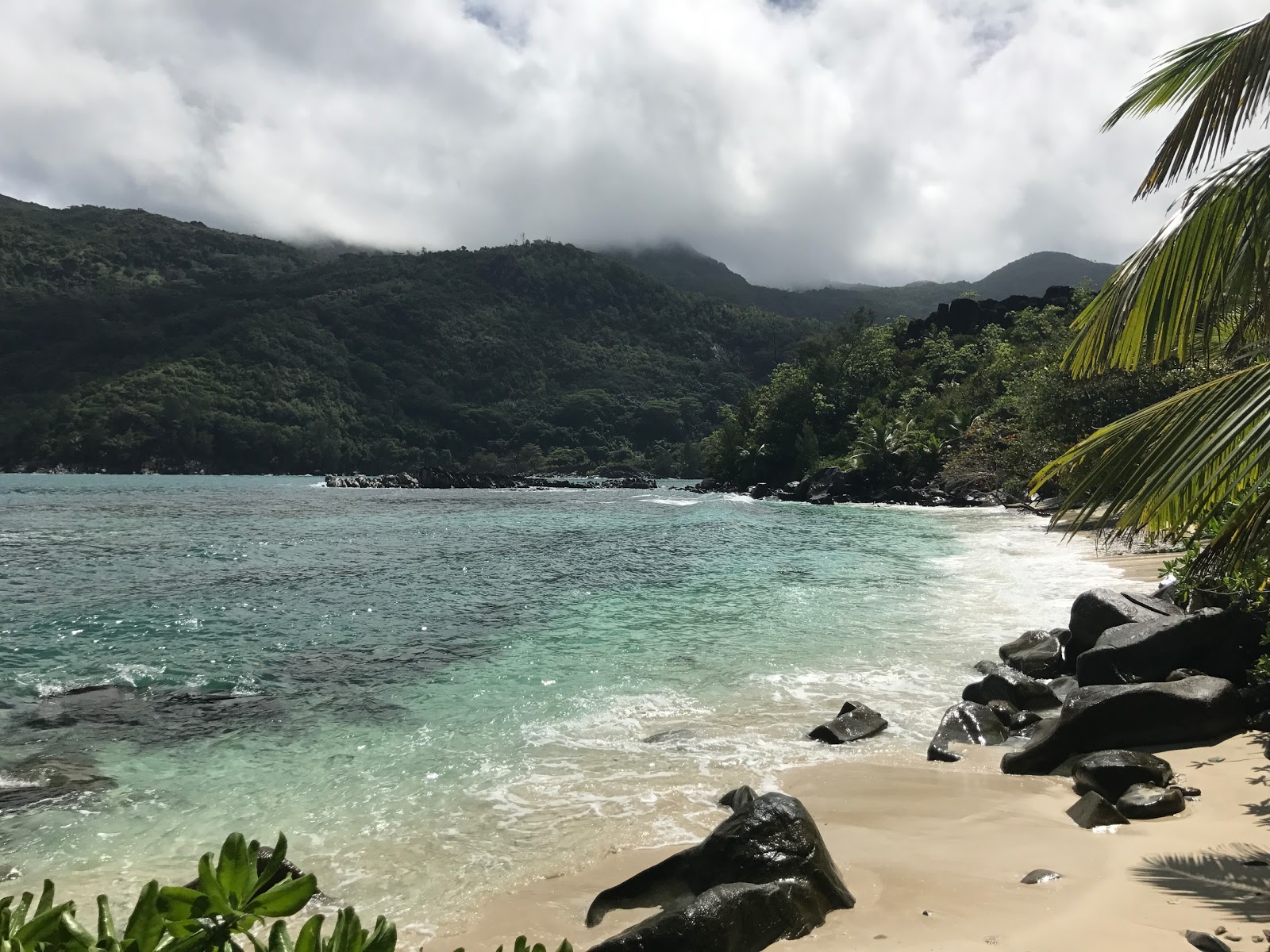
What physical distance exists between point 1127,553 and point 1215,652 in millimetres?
17084

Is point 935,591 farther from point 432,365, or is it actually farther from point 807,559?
point 432,365

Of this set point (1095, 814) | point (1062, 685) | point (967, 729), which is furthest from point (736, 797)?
point (1062, 685)

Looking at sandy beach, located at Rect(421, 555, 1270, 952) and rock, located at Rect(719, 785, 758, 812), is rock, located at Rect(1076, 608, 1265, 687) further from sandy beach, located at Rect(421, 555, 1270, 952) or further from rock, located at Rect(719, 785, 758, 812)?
rock, located at Rect(719, 785, 758, 812)

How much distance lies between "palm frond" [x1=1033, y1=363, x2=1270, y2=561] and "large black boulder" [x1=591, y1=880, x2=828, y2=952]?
8.74ft

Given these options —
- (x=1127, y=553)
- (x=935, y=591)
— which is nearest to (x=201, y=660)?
(x=935, y=591)

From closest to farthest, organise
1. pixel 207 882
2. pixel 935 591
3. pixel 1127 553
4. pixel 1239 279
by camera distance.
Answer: pixel 207 882 → pixel 1239 279 → pixel 935 591 → pixel 1127 553

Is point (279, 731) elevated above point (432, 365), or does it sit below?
below

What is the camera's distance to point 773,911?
14.8 feet

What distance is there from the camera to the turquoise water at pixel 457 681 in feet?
20.9

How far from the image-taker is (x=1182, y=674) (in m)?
→ 8.28

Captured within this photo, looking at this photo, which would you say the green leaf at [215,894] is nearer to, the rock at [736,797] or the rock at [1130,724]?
the rock at [736,797]

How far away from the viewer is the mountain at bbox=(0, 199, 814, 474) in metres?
123

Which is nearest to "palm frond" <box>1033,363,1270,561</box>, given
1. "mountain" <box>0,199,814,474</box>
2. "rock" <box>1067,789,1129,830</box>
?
"rock" <box>1067,789,1129,830</box>

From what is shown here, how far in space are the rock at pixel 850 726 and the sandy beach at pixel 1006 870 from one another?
111 cm
